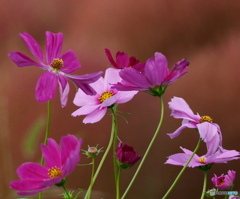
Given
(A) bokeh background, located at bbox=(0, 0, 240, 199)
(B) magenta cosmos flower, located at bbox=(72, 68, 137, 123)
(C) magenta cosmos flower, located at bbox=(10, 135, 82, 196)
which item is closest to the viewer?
(C) magenta cosmos flower, located at bbox=(10, 135, 82, 196)

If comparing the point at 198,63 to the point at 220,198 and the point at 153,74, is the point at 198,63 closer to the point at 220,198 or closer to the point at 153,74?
the point at 220,198

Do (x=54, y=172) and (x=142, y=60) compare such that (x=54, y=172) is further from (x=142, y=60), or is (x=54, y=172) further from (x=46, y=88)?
(x=142, y=60)

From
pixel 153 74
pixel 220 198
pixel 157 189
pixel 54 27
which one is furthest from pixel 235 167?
pixel 153 74

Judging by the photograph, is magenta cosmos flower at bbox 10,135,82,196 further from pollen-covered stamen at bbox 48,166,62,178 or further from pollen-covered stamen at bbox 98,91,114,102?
pollen-covered stamen at bbox 98,91,114,102

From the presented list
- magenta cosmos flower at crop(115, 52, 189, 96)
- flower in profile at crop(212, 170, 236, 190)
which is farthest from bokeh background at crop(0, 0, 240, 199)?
magenta cosmos flower at crop(115, 52, 189, 96)

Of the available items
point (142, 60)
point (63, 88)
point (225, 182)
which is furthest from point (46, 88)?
point (142, 60)

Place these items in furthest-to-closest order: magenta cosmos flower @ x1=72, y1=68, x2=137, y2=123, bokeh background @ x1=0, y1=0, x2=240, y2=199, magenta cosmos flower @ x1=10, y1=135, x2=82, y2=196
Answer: bokeh background @ x1=0, y1=0, x2=240, y2=199 → magenta cosmos flower @ x1=72, y1=68, x2=137, y2=123 → magenta cosmos flower @ x1=10, y1=135, x2=82, y2=196

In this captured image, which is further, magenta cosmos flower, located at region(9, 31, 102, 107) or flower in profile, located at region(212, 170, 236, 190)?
flower in profile, located at region(212, 170, 236, 190)

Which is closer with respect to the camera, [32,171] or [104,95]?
[32,171]
